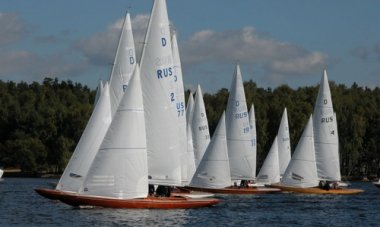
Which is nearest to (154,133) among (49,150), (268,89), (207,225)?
(207,225)

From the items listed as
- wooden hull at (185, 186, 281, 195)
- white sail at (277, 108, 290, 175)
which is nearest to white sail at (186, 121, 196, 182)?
wooden hull at (185, 186, 281, 195)

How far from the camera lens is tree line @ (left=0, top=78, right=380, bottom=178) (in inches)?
5650

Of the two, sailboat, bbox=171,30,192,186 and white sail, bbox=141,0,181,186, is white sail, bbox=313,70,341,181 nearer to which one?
sailboat, bbox=171,30,192,186

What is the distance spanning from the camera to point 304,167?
78562 millimetres

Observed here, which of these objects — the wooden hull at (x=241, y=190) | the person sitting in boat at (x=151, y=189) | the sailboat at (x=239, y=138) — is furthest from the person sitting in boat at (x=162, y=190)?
the sailboat at (x=239, y=138)

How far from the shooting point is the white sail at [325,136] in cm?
7981

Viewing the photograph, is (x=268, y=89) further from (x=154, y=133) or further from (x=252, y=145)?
(x=154, y=133)

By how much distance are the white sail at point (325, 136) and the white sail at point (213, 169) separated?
38.1ft

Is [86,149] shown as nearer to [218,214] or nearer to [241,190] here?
[218,214]

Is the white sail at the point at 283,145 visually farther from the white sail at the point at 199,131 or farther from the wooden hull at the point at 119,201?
the wooden hull at the point at 119,201

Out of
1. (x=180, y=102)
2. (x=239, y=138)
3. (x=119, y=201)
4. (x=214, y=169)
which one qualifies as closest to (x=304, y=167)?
(x=239, y=138)

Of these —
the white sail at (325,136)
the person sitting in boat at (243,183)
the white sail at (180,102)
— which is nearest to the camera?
the white sail at (180,102)

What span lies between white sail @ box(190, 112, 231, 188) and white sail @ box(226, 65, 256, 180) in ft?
24.7

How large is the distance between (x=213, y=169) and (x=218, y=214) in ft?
55.3
